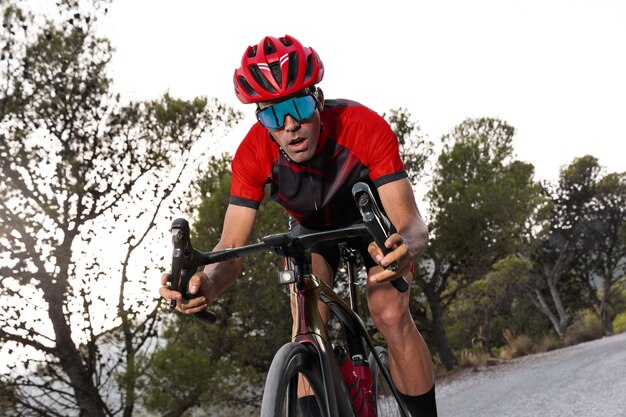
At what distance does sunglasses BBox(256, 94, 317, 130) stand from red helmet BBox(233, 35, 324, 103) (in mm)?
38

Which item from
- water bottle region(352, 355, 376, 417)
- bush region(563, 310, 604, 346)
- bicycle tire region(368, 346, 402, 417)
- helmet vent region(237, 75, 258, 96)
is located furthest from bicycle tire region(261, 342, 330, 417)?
bush region(563, 310, 604, 346)

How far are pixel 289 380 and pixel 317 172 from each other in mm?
1018

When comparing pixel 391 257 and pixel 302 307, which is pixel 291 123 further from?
pixel 391 257

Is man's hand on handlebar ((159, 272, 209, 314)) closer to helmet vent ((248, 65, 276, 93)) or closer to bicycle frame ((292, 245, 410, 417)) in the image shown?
bicycle frame ((292, 245, 410, 417))

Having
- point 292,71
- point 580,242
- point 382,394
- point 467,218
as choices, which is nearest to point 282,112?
point 292,71

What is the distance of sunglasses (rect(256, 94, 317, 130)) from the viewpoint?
8.95 feet

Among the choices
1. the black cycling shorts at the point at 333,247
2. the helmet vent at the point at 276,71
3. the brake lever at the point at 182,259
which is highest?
the helmet vent at the point at 276,71

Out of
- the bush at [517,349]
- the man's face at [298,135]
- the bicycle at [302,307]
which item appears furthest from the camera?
the bush at [517,349]

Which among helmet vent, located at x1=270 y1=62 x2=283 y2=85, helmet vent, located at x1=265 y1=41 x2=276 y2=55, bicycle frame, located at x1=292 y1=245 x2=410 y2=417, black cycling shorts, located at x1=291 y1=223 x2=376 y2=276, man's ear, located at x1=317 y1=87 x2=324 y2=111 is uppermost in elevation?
helmet vent, located at x1=265 y1=41 x2=276 y2=55

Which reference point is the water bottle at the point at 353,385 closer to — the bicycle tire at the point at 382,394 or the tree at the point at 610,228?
the bicycle tire at the point at 382,394

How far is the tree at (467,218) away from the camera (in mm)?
19562

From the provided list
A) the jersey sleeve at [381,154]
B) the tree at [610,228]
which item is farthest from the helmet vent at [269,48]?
the tree at [610,228]

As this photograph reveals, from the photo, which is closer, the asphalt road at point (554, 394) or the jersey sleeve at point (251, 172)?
the jersey sleeve at point (251, 172)

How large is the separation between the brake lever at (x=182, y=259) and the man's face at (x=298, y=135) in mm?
668
